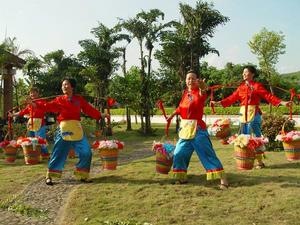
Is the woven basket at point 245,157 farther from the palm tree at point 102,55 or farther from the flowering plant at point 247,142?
the palm tree at point 102,55

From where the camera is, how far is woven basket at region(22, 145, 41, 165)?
418 inches

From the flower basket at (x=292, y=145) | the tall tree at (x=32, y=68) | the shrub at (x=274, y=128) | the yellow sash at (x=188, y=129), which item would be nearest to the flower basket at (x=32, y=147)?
the yellow sash at (x=188, y=129)

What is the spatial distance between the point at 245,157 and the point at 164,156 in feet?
4.91

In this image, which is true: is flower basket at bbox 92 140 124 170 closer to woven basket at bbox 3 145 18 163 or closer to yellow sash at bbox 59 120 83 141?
yellow sash at bbox 59 120 83 141

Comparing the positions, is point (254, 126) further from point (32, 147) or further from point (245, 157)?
point (32, 147)

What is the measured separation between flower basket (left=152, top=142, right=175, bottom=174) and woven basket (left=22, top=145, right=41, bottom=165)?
392cm

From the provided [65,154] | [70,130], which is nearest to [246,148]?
[70,130]

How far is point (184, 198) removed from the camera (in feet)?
21.7

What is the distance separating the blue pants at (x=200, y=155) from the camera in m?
7.13

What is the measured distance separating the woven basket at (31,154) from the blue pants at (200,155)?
4.51 metres

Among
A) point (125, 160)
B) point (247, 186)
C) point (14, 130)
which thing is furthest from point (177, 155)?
point (14, 130)

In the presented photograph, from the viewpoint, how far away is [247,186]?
275 inches

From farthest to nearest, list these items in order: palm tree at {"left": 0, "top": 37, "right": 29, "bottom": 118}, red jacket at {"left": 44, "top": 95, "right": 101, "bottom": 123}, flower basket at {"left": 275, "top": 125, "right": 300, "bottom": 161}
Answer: palm tree at {"left": 0, "top": 37, "right": 29, "bottom": 118}, flower basket at {"left": 275, "top": 125, "right": 300, "bottom": 161}, red jacket at {"left": 44, "top": 95, "right": 101, "bottom": 123}

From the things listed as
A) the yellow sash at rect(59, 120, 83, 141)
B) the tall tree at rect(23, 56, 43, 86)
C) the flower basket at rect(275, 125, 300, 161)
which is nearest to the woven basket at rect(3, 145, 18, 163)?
the yellow sash at rect(59, 120, 83, 141)
